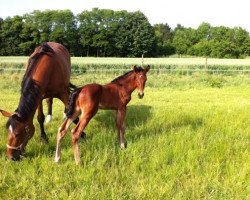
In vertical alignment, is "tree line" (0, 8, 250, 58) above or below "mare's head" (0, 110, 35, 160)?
above

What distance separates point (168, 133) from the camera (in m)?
6.20

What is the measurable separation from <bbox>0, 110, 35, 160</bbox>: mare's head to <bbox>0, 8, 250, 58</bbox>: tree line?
6963 centimetres

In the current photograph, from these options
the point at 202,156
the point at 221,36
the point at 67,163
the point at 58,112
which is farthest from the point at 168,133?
the point at 221,36

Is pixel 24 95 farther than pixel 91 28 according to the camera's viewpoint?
No

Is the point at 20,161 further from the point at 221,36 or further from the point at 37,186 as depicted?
the point at 221,36

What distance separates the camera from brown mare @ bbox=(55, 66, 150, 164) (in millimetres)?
4836

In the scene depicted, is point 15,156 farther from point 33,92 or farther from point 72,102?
point 72,102

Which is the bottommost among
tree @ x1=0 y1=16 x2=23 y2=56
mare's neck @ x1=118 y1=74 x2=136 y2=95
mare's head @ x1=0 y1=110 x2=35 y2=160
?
mare's head @ x1=0 y1=110 x2=35 y2=160

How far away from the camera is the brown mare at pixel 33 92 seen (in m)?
4.66

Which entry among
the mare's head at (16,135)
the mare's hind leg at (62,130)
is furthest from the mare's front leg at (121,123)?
the mare's head at (16,135)

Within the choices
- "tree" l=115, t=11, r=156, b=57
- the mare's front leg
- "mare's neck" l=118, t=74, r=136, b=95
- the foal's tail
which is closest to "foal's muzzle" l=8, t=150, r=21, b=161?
the foal's tail

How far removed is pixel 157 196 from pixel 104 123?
3529mm

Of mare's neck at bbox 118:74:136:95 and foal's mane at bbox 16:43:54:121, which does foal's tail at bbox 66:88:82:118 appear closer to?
foal's mane at bbox 16:43:54:121

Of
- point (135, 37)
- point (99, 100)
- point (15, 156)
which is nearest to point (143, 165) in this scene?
point (99, 100)
